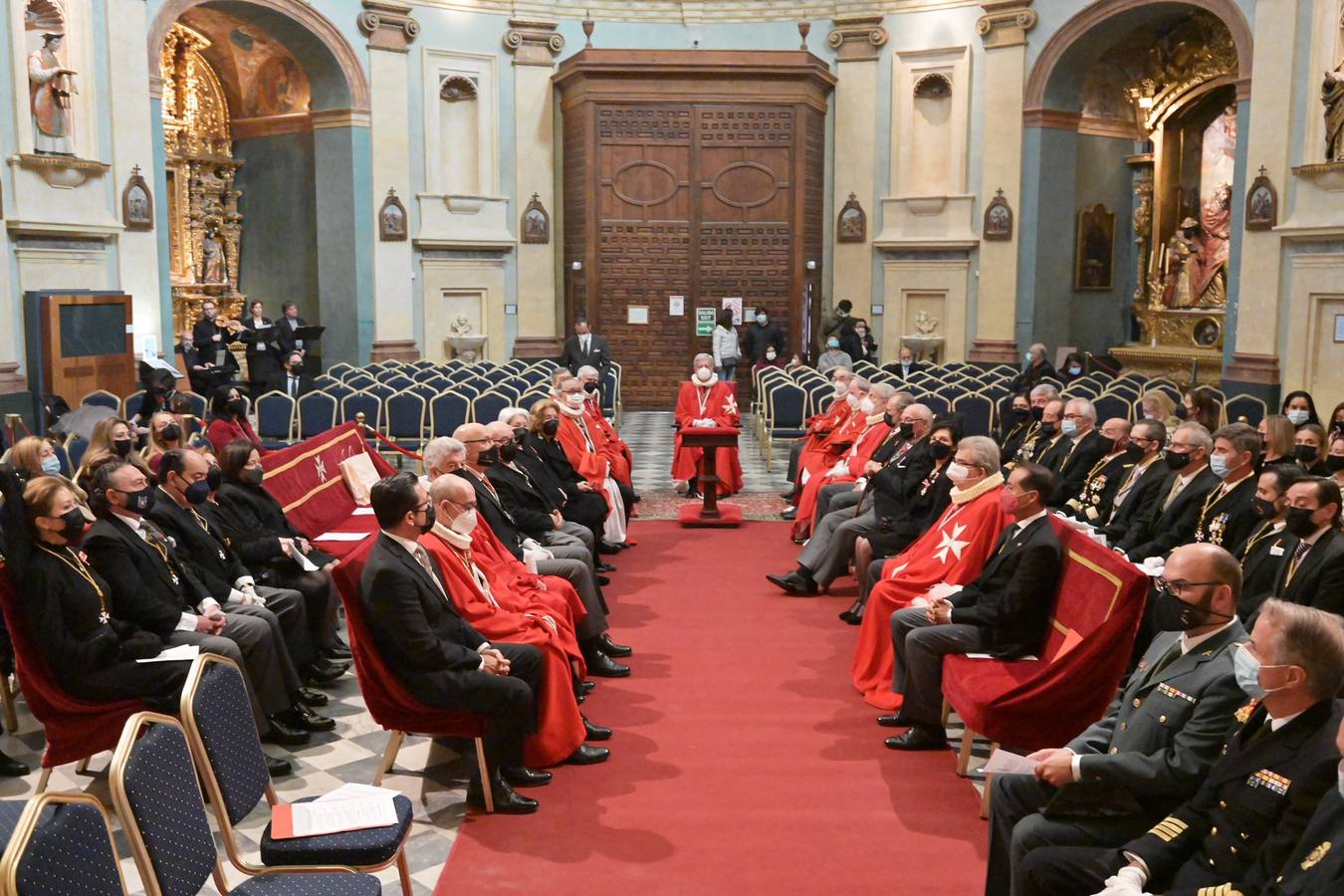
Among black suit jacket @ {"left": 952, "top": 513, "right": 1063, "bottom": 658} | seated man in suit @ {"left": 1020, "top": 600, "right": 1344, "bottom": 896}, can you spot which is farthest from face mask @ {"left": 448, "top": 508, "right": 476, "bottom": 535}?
seated man in suit @ {"left": 1020, "top": 600, "right": 1344, "bottom": 896}

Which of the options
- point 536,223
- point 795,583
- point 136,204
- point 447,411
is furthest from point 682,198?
point 795,583

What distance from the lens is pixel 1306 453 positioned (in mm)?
7707

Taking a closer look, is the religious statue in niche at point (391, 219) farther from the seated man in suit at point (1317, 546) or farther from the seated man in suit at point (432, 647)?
the seated man in suit at point (1317, 546)

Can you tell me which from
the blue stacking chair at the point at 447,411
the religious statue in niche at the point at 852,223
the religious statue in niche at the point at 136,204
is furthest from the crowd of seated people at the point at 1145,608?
the religious statue in niche at the point at 852,223

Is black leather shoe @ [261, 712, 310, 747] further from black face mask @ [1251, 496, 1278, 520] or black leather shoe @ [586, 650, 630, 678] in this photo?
black face mask @ [1251, 496, 1278, 520]

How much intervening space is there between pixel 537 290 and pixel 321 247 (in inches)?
133

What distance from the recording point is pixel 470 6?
19.4 meters

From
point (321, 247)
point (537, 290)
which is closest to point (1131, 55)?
point (537, 290)

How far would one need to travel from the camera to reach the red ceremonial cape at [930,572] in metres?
6.66

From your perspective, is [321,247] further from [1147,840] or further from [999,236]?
[1147,840]

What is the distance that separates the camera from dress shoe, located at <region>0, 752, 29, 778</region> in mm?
5609

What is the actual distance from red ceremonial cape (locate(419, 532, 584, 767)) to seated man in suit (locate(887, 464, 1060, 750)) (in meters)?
1.56

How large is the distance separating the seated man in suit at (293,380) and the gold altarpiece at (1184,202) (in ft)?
38.8

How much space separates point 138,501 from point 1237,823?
4.41m
